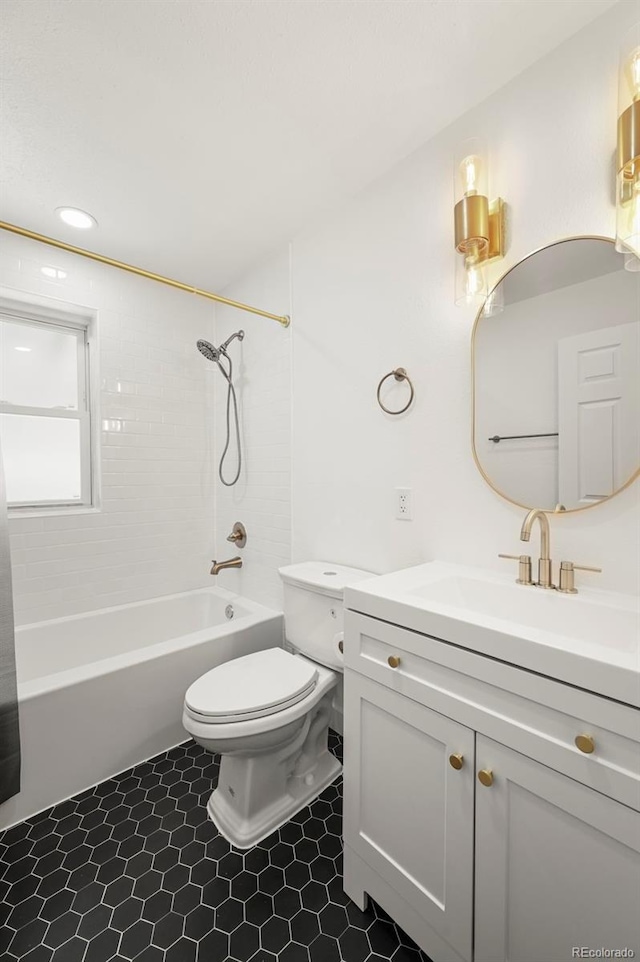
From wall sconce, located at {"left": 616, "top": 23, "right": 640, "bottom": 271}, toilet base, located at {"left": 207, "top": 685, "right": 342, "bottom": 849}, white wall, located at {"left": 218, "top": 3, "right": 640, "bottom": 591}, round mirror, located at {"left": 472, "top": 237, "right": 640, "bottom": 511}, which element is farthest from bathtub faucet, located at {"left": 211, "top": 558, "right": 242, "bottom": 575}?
wall sconce, located at {"left": 616, "top": 23, "right": 640, "bottom": 271}

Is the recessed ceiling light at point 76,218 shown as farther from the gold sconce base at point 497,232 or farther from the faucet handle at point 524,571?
the faucet handle at point 524,571

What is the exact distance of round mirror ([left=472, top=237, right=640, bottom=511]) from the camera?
1.05m

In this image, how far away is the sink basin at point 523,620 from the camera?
26.8 inches

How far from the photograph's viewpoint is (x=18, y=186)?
167cm

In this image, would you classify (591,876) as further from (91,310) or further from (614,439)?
(91,310)

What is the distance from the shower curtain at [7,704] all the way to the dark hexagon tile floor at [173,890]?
19 cm

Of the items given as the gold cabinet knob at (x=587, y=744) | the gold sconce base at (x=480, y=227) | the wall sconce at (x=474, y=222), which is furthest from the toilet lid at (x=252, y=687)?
the gold sconce base at (x=480, y=227)

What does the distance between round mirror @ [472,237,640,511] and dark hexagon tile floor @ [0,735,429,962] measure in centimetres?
128

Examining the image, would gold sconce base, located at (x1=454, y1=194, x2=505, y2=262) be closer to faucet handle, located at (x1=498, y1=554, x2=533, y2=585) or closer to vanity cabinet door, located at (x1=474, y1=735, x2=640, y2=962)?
faucet handle, located at (x1=498, y1=554, x2=533, y2=585)

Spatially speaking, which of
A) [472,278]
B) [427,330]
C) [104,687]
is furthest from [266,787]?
[472,278]

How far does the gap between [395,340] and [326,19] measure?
90cm

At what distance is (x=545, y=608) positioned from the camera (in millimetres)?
1062

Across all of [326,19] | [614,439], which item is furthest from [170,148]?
[614,439]

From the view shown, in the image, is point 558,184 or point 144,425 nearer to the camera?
point 558,184
